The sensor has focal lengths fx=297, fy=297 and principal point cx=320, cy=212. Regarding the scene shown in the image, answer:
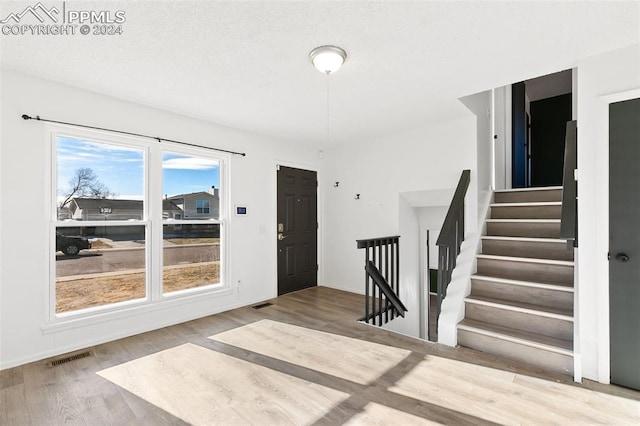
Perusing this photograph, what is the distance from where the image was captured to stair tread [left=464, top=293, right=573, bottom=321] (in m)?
2.64

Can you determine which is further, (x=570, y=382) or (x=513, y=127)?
(x=513, y=127)

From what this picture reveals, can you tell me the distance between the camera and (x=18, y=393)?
2232 mm

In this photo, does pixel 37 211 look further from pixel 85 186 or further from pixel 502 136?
pixel 502 136

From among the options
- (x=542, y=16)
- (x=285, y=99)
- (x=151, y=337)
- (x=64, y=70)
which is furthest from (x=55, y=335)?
(x=542, y=16)

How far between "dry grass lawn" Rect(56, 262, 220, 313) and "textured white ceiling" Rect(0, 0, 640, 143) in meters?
2.01

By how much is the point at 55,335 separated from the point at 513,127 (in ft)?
22.4

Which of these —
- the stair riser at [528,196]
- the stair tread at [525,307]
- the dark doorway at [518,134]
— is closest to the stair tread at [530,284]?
the stair tread at [525,307]

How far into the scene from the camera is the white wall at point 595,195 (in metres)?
2.28

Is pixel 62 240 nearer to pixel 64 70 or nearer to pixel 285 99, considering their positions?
pixel 64 70

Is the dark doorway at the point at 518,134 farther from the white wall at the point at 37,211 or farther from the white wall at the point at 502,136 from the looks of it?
the white wall at the point at 37,211

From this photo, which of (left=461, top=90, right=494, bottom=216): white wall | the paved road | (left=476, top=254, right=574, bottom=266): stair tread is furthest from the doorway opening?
the paved road

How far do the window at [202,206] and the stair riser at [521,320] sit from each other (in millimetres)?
3432

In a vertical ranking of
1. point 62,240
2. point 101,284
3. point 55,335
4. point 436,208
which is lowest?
point 55,335

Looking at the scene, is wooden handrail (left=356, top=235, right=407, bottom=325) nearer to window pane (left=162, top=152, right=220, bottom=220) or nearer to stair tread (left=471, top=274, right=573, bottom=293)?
stair tread (left=471, top=274, right=573, bottom=293)
